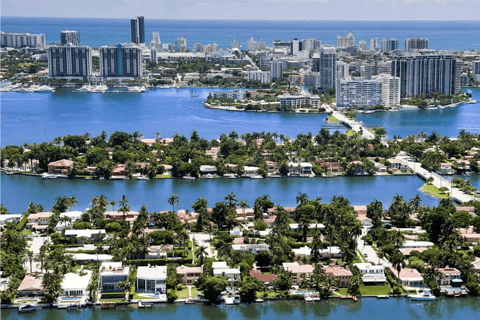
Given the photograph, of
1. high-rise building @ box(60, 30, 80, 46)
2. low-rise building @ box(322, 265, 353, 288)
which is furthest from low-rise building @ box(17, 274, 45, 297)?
high-rise building @ box(60, 30, 80, 46)

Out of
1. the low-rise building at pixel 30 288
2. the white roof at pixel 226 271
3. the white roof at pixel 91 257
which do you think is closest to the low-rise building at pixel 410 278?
the white roof at pixel 226 271

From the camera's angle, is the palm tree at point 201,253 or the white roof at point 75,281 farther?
the palm tree at point 201,253

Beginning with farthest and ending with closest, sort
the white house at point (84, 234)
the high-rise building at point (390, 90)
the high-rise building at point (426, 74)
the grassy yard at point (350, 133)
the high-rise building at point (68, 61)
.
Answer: the high-rise building at point (68, 61) < the high-rise building at point (426, 74) < the high-rise building at point (390, 90) < the grassy yard at point (350, 133) < the white house at point (84, 234)

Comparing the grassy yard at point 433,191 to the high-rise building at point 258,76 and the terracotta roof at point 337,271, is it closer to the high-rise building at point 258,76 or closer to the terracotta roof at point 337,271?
the terracotta roof at point 337,271

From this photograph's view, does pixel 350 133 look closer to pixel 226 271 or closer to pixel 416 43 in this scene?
pixel 226 271

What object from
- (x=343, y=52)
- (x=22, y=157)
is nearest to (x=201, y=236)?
(x=22, y=157)

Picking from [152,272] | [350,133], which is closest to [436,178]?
[350,133]
